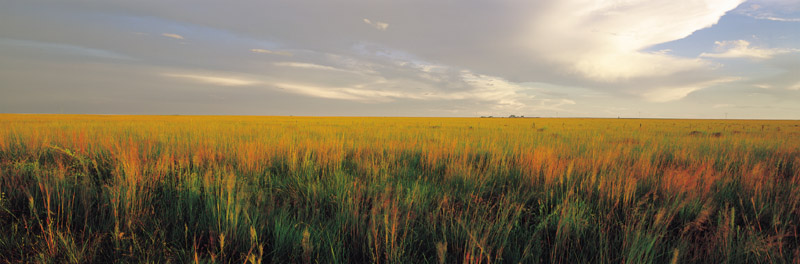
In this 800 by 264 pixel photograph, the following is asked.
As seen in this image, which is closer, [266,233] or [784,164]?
[266,233]

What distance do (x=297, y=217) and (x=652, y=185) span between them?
12.3 feet

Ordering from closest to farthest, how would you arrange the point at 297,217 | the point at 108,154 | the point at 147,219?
the point at 147,219
the point at 297,217
the point at 108,154

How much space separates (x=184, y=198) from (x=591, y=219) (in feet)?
11.1

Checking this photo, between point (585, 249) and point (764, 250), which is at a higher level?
point (764, 250)

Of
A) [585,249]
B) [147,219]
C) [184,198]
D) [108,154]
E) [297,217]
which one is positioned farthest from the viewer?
[108,154]

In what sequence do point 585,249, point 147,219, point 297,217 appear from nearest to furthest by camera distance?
point 585,249 < point 147,219 < point 297,217

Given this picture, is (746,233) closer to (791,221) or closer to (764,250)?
(791,221)

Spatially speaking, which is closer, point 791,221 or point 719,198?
point 791,221

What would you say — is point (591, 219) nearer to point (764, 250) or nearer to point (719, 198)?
point (764, 250)

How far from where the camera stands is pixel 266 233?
1.97 metres

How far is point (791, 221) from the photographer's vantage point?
7.50 feet

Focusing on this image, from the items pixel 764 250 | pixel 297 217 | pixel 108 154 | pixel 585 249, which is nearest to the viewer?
pixel 764 250

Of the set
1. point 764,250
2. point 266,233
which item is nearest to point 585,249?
point 764,250

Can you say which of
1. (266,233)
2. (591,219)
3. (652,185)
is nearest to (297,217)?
(266,233)
